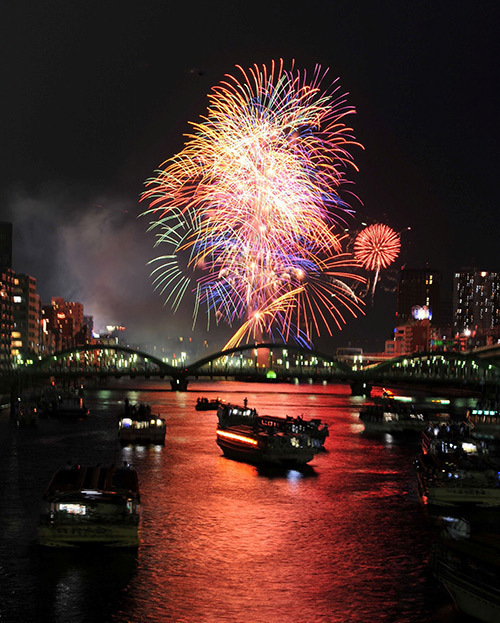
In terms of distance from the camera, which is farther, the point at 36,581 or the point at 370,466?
the point at 370,466

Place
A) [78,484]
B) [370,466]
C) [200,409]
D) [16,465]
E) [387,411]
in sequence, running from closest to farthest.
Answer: [78,484] < [16,465] < [370,466] < [387,411] < [200,409]

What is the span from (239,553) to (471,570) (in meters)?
12.0

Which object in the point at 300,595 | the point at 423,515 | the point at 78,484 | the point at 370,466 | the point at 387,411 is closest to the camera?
the point at 300,595

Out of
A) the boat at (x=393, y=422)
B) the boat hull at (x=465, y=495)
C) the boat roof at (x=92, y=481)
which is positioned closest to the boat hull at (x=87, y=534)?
the boat roof at (x=92, y=481)

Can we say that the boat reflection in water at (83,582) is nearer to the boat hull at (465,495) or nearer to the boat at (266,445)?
the boat hull at (465,495)

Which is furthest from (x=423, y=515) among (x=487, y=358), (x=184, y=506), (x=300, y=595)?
(x=487, y=358)

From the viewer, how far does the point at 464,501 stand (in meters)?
43.5

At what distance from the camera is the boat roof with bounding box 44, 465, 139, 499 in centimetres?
3475

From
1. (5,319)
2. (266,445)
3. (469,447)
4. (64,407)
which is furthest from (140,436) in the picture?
(5,319)

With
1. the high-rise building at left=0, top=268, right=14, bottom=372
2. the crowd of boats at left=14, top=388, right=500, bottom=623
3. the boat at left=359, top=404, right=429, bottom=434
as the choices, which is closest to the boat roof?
the crowd of boats at left=14, top=388, right=500, bottom=623

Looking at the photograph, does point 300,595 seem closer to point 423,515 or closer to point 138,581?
point 138,581

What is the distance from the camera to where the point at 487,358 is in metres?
176

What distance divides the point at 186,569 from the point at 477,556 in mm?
11794

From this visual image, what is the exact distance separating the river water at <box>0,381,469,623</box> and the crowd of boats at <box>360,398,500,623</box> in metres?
1.32
